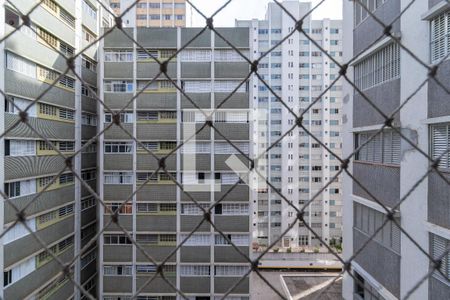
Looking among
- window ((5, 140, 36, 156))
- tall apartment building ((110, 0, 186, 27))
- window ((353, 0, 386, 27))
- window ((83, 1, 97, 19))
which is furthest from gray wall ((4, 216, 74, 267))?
tall apartment building ((110, 0, 186, 27))

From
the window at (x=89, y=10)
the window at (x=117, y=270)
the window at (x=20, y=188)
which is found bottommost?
the window at (x=117, y=270)

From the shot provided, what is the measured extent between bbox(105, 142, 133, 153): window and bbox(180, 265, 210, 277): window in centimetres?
174

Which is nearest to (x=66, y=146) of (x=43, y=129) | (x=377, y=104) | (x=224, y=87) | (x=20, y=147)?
(x=43, y=129)

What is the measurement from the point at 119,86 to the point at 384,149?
11.5 feet

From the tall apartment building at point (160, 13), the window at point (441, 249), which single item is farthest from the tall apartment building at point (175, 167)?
the tall apartment building at point (160, 13)

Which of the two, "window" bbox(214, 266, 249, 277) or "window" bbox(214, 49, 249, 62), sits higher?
"window" bbox(214, 49, 249, 62)

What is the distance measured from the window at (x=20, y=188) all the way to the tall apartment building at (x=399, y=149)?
3.16m

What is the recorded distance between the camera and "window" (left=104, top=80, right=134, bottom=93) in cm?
444

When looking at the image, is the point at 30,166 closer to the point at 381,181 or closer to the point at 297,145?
the point at 381,181

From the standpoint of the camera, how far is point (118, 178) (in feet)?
14.6

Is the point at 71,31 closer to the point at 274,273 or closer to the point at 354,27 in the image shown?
the point at 354,27

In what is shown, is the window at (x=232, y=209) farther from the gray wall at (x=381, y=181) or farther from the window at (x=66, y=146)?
→ the window at (x=66, y=146)

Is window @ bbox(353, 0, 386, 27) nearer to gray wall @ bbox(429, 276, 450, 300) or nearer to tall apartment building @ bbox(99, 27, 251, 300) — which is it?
gray wall @ bbox(429, 276, 450, 300)

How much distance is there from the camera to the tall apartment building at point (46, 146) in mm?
3088
